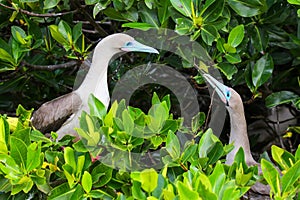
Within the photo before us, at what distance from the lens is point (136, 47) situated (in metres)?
3.16

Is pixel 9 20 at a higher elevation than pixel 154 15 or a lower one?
lower

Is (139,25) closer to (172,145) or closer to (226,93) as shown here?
(226,93)

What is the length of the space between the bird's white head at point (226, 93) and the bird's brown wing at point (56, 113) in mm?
714

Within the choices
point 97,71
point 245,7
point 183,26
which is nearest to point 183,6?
point 183,26

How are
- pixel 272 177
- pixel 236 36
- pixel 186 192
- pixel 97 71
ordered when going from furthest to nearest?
pixel 97 71, pixel 236 36, pixel 272 177, pixel 186 192

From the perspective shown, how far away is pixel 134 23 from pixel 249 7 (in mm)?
587

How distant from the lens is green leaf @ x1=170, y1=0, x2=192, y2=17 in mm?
2898

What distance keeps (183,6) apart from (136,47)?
0.38 meters

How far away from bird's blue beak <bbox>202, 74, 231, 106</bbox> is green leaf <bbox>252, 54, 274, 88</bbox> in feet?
0.80

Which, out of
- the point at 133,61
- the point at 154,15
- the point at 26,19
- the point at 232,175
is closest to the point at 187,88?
the point at 133,61

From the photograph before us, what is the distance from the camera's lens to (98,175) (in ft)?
7.35

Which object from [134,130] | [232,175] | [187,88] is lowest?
[187,88]

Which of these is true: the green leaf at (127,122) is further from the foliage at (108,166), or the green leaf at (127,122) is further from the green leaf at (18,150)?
the green leaf at (18,150)

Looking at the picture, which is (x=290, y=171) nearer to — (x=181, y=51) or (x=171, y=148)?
(x=171, y=148)
